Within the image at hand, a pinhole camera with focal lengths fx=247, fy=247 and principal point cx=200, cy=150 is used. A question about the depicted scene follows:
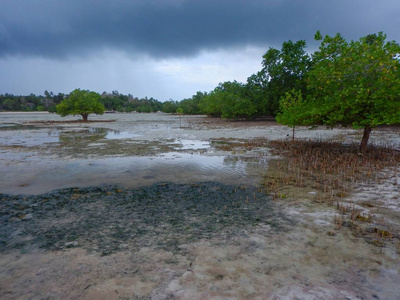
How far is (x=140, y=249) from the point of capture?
5.19 meters

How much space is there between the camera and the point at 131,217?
6824mm

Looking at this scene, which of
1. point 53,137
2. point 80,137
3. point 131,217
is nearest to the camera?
point 131,217

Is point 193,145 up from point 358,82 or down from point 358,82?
down

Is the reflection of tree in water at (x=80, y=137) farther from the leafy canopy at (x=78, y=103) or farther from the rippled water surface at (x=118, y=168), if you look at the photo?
the leafy canopy at (x=78, y=103)

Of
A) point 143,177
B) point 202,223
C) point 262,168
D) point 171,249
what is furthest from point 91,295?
point 262,168

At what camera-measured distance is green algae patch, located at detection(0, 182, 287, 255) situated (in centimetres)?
555

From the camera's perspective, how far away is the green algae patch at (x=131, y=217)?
5.55 meters

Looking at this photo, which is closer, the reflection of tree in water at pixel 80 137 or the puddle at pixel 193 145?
the puddle at pixel 193 145

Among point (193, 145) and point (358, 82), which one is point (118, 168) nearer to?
point (193, 145)

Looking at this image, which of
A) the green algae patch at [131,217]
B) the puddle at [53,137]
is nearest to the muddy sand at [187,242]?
the green algae patch at [131,217]

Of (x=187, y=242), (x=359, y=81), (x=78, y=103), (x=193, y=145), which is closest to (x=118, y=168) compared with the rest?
(x=187, y=242)

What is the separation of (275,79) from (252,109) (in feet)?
24.0

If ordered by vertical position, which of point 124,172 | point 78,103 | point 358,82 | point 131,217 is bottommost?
point 131,217

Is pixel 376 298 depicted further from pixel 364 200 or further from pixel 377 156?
pixel 377 156
